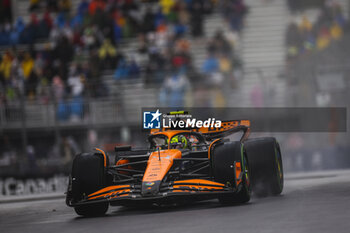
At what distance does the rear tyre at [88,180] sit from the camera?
8.83 metres

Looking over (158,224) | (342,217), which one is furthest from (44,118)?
(342,217)

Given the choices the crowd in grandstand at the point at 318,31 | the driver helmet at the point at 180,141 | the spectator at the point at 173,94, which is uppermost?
the crowd in grandstand at the point at 318,31

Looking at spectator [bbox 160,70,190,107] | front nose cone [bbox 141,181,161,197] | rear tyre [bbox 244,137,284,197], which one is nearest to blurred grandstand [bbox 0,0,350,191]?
spectator [bbox 160,70,190,107]

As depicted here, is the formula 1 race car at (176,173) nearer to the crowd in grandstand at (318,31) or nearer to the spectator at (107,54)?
the crowd in grandstand at (318,31)

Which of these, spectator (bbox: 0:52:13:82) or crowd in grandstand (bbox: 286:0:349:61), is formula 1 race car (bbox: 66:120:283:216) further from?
spectator (bbox: 0:52:13:82)

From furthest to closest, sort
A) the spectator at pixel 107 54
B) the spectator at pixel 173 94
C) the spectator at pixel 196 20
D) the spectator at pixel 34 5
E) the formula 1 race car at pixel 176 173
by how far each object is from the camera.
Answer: the spectator at pixel 34 5 → the spectator at pixel 196 20 → the spectator at pixel 107 54 → the spectator at pixel 173 94 → the formula 1 race car at pixel 176 173

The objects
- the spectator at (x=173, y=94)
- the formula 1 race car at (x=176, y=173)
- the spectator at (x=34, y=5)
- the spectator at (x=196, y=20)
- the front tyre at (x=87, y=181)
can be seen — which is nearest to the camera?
the formula 1 race car at (x=176, y=173)

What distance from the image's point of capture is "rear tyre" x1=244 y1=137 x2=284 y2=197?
392 inches

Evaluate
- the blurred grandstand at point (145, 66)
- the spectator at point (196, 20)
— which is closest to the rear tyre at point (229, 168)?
the blurred grandstand at point (145, 66)

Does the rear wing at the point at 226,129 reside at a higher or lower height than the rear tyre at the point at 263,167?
higher

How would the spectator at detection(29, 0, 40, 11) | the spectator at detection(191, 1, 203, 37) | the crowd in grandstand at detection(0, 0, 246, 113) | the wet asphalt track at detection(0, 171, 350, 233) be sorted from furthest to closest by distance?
the spectator at detection(29, 0, 40, 11)
the spectator at detection(191, 1, 203, 37)
the crowd in grandstand at detection(0, 0, 246, 113)
the wet asphalt track at detection(0, 171, 350, 233)

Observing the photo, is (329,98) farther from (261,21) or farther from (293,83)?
(261,21)

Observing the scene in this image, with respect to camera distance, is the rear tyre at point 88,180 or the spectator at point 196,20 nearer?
the rear tyre at point 88,180

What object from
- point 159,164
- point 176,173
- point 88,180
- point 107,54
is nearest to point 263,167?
point 176,173
